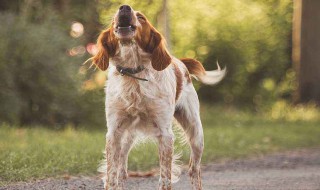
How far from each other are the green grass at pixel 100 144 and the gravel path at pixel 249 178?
0.39m

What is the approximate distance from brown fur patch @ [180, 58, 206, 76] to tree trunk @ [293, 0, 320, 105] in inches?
400

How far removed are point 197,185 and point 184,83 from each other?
939mm

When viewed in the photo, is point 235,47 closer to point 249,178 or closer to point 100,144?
point 100,144

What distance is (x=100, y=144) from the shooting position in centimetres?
987

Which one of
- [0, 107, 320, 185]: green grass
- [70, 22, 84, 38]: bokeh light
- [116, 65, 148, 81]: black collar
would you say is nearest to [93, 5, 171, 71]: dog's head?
[116, 65, 148, 81]: black collar

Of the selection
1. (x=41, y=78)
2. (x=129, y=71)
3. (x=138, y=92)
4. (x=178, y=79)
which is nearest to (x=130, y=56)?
(x=129, y=71)

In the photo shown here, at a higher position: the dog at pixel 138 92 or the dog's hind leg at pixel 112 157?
the dog at pixel 138 92

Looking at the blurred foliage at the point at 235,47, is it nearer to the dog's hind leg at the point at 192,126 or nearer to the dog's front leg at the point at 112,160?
the dog's hind leg at the point at 192,126

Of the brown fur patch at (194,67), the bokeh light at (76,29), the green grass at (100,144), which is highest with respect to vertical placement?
the brown fur patch at (194,67)

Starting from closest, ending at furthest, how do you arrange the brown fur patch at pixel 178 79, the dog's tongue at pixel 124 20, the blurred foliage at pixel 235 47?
the dog's tongue at pixel 124 20 → the brown fur patch at pixel 178 79 → the blurred foliage at pixel 235 47

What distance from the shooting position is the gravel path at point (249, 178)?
23.2 feet

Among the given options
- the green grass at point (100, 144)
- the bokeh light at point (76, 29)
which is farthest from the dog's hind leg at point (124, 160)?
the bokeh light at point (76, 29)

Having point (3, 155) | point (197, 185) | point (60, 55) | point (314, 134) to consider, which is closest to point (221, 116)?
point (314, 134)

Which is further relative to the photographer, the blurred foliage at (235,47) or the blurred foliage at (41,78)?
the blurred foliage at (235,47)
